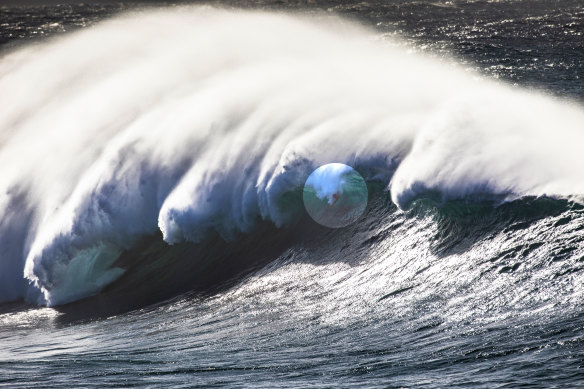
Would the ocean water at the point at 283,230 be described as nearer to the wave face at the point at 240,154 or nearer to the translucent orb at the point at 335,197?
the wave face at the point at 240,154

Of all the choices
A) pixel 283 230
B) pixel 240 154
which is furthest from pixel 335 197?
pixel 240 154

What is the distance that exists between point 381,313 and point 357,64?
14079 mm

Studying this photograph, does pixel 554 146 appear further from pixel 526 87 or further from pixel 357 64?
pixel 526 87

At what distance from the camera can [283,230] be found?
15188mm

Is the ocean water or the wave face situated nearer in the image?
the ocean water

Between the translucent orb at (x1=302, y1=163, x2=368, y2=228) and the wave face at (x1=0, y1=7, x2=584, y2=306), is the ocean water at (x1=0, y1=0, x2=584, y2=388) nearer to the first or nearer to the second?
the wave face at (x1=0, y1=7, x2=584, y2=306)

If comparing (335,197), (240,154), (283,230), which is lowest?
(283,230)

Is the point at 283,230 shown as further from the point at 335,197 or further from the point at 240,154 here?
the point at 240,154

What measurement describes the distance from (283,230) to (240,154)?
2.57 m

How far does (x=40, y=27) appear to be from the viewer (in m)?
61.1

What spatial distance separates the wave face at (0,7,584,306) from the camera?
45.7 ft

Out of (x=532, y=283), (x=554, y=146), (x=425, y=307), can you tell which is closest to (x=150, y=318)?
(x=425, y=307)

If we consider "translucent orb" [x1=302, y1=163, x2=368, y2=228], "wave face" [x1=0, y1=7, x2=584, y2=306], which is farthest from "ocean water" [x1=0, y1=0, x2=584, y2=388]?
"translucent orb" [x1=302, y1=163, x2=368, y2=228]

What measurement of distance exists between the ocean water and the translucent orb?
0.24 metres
